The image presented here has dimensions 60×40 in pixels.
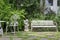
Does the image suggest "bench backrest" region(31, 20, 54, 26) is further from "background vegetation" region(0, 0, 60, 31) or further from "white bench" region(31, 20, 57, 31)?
"background vegetation" region(0, 0, 60, 31)

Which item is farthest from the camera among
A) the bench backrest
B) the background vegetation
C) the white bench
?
the background vegetation

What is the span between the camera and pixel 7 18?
13.6 metres

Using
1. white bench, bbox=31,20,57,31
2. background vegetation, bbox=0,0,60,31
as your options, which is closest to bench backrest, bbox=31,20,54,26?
white bench, bbox=31,20,57,31

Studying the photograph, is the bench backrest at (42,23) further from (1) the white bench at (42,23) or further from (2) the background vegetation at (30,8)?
(2) the background vegetation at (30,8)

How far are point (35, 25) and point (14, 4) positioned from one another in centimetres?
334

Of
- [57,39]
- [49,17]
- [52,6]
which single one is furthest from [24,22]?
[57,39]

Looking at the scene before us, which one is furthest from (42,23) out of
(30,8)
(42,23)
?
(30,8)

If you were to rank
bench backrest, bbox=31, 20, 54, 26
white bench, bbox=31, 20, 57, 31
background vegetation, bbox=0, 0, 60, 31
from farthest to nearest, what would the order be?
background vegetation, bbox=0, 0, 60, 31, bench backrest, bbox=31, 20, 54, 26, white bench, bbox=31, 20, 57, 31

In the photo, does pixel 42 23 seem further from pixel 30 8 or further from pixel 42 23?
pixel 30 8

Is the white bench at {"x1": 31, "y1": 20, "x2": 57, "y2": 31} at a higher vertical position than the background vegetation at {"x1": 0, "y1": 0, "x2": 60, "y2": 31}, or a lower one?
lower

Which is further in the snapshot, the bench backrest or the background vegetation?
the background vegetation

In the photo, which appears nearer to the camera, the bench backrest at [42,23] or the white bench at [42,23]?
the white bench at [42,23]

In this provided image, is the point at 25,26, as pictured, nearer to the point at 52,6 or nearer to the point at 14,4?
the point at 14,4

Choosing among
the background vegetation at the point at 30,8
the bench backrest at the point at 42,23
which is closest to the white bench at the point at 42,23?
the bench backrest at the point at 42,23
